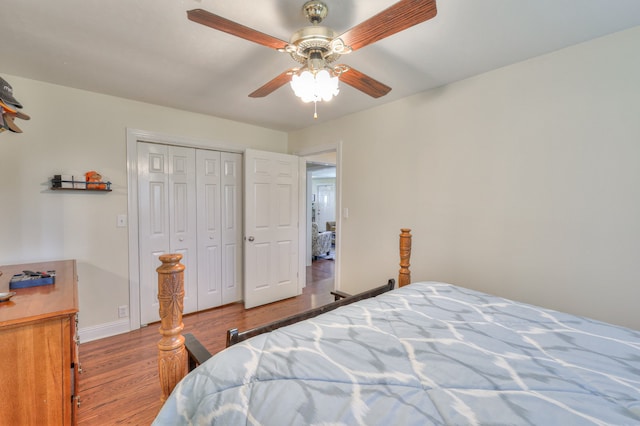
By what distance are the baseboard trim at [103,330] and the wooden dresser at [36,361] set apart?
4.78 feet

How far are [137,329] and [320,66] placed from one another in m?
3.02

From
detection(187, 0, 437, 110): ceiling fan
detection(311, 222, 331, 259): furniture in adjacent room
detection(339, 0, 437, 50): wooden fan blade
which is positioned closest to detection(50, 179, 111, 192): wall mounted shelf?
detection(187, 0, 437, 110): ceiling fan

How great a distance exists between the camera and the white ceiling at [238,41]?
1371 mm

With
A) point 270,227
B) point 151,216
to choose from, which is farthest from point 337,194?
point 151,216

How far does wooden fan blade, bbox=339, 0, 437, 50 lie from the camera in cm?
98

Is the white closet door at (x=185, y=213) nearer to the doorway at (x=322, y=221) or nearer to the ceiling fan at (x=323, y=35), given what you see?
the doorway at (x=322, y=221)

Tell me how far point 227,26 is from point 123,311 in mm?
2835

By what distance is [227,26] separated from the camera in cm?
112

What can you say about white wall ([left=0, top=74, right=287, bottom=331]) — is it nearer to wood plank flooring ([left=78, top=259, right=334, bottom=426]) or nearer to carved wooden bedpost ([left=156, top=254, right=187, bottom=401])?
wood plank flooring ([left=78, top=259, right=334, bottom=426])

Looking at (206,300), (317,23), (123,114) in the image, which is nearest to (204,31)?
(317,23)

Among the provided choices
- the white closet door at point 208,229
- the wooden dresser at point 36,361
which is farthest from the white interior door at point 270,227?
the wooden dresser at point 36,361

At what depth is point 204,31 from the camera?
5.11 ft

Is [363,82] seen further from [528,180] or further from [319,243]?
[319,243]

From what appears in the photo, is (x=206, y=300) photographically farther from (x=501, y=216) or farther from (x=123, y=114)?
(x=501, y=216)
